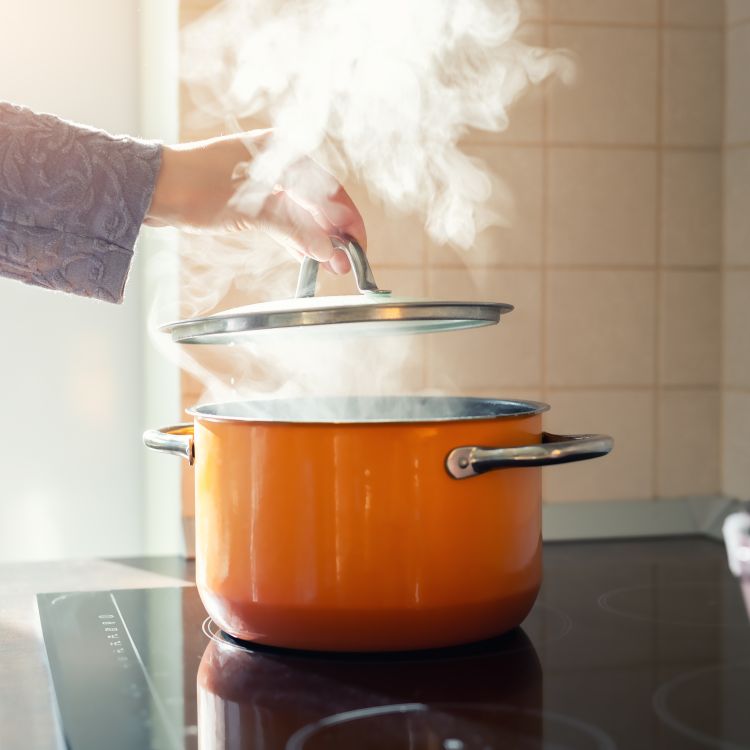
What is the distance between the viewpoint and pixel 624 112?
128 centimetres

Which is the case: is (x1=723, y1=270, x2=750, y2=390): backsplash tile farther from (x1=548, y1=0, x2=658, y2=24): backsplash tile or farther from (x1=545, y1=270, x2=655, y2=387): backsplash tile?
(x1=548, y1=0, x2=658, y2=24): backsplash tile

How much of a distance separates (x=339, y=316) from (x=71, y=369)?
1013 millimetres

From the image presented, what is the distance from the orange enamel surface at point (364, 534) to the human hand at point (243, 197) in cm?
21

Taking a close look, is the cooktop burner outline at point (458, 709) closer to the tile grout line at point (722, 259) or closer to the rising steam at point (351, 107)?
the rising steam at point (351, 107)

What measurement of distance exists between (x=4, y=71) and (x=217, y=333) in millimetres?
1011

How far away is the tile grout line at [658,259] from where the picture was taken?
1282 mm

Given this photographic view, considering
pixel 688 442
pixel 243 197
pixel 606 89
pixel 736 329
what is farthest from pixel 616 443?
pixel 243 197

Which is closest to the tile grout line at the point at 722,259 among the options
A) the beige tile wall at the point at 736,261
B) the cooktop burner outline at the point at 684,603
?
the beige tile wall at the point at 736,261

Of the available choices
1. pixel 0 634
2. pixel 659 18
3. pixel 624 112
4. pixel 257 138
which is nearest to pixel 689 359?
pixel 624 112

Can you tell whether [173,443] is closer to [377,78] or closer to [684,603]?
[684,603]

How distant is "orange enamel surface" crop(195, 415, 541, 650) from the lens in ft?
2.16

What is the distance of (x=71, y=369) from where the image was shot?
1575 mm

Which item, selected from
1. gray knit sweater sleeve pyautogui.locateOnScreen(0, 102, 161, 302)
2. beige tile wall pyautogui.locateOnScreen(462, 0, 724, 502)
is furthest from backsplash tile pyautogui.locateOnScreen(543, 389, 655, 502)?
gray knit sweater sleeve pyautogui.locateOnScreen(0, 102, 161, 302)

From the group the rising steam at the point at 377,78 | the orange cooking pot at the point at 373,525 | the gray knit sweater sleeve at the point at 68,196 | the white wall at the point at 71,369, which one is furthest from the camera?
the white wall at the point at 71,369
